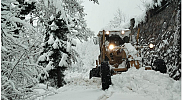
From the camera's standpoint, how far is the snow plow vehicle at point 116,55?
6487 mm

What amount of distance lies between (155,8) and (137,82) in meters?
7.96

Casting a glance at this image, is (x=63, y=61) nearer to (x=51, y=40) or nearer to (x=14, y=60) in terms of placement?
(x=51, y=40)

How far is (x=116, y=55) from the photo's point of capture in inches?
324

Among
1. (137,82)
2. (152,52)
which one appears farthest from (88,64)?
(137,82)

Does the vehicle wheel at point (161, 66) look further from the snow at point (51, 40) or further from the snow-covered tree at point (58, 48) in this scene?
the snow at point (51, 40)

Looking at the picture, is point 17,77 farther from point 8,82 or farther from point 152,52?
point 152,52

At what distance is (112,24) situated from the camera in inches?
1179

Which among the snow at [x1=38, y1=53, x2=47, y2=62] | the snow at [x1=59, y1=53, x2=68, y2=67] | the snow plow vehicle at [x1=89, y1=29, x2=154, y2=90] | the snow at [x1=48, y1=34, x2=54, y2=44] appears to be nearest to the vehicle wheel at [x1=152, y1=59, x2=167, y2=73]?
the snow plow vehicle at [x1=89, y1=29, x2=154, y2=90]

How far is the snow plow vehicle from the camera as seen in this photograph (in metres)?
6.49

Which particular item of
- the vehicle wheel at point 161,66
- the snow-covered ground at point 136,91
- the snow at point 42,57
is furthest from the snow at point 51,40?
the vehicle wheel at point 161,66

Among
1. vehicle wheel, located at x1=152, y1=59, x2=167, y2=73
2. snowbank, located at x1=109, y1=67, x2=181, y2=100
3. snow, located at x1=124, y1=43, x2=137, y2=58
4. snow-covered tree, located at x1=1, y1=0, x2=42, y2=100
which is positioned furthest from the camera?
snow, located at x1=124, y1=43, x2=137, y2=58

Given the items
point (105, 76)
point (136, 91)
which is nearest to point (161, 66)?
point (136, 91)

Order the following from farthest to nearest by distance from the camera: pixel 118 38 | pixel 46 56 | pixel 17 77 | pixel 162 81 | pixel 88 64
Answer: pixel 88 64
pixel 118 38
pixel 46 56
pixel 162 81
pixel 17 77

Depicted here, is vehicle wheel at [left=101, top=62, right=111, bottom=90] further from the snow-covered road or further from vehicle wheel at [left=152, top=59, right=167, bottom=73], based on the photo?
vehicle wheel at [left=152, top=59, right=167, bottom=73]
